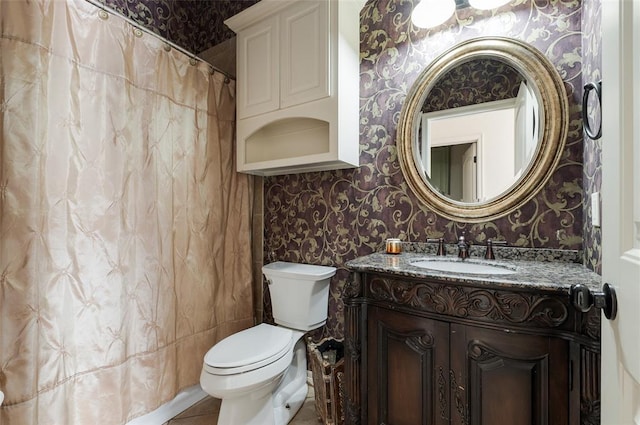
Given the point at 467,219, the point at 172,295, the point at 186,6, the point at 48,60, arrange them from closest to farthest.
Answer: the point at 48,60
the point at 467,219
the point at 172,295
the point at 186,6

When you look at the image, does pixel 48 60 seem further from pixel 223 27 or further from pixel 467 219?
pixel 467 219

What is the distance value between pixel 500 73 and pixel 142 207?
1963mm

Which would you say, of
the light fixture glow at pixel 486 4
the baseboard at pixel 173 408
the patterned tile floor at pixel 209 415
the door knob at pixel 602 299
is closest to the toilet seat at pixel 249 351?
the patterned tile floor at pixel 209 415

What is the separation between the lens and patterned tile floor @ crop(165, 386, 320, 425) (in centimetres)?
162

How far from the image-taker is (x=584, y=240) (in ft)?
4.02

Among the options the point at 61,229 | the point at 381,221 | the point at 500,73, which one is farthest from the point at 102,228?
the point at 500,73

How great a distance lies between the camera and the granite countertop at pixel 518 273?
91cm

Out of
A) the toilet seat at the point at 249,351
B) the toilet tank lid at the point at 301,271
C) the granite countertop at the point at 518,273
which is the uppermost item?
the granite countertop at the point at 518,273

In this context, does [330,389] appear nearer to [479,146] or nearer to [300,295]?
[300,295]

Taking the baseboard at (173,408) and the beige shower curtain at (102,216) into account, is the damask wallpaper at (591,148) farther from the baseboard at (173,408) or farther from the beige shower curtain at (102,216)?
the baseboard at (173,408)

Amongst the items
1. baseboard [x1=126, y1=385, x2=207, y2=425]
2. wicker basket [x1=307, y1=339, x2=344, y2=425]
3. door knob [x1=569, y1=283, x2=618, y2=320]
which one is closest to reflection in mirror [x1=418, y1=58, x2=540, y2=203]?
door knob [x1=569, y1=283, x2=618, y2=320]

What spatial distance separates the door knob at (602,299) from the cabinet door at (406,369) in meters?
0.45

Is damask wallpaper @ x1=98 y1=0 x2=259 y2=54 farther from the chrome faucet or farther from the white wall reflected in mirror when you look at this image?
the chrome faucet

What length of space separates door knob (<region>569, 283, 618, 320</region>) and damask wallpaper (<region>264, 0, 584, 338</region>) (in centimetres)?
76
